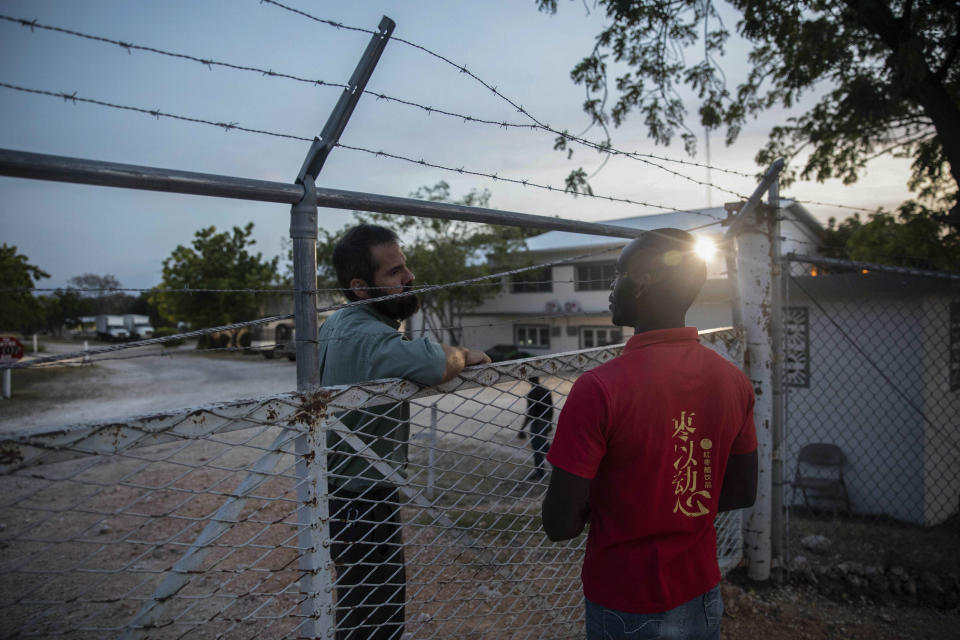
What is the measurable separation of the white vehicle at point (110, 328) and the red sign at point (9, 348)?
37322mm

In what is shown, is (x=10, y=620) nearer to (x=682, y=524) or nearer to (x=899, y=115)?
(x=682, y=524)

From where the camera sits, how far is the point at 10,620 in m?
3.43

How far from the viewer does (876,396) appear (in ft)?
24.3

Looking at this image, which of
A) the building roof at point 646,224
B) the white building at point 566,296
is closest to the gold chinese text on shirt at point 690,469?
the white building at point 566,296

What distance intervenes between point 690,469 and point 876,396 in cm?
739

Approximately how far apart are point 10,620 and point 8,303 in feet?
55.7

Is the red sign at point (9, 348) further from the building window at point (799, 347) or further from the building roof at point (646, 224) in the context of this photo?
the building roof at point (646, 224)

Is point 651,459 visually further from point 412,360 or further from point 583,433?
point 412,360

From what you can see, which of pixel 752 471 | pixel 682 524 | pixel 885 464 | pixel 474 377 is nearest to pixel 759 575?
pixel 752 471

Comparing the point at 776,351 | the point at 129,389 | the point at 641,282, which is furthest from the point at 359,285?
the point at 129,389

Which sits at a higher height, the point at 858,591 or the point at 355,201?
the point at 355,201

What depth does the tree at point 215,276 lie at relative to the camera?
103 feet

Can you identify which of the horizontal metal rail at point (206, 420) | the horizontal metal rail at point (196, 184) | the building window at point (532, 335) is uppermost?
the horizontal metal rail at point (196, 184)

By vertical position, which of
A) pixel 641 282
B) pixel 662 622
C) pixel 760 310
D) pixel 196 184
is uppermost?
pixel 196 184
